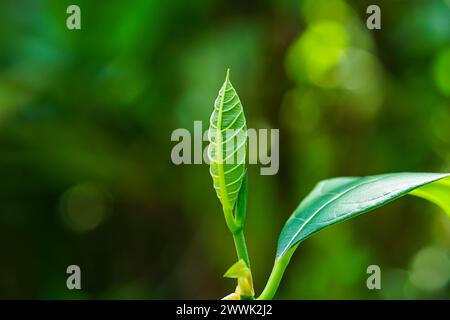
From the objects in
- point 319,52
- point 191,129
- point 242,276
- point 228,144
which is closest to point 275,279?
point 242,276

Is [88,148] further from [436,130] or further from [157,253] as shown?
[436,130]

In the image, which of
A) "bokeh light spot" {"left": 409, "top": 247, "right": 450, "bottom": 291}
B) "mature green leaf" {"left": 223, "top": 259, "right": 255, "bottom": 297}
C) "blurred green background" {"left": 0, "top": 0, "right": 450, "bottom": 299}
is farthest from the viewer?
"bokeh light spot" {"left": 409, "top": 247, "right": 450, "bottom": 291}

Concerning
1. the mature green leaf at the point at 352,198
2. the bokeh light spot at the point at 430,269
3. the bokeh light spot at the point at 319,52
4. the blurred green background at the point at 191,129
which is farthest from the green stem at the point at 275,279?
the bokeh light spot at the point at 430,269

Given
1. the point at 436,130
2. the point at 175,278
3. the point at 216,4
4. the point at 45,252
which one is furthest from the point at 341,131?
the point at 45,252

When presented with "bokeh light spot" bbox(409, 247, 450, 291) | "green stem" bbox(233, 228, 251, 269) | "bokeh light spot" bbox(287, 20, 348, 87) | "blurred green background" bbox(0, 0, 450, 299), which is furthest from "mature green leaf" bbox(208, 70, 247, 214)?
"bokeh light spot" bbox(409, 247, 450, 291)

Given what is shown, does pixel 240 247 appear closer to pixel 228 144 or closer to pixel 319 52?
pixel 228 144

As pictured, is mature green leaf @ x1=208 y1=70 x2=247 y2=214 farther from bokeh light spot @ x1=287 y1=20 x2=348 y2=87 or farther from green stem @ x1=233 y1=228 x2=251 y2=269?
bokeh light spot @ x1=287 y1=20 x2=348 y2=87

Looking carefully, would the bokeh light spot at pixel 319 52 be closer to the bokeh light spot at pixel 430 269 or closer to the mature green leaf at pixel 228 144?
the bokeh light spot at pixel 430 269
